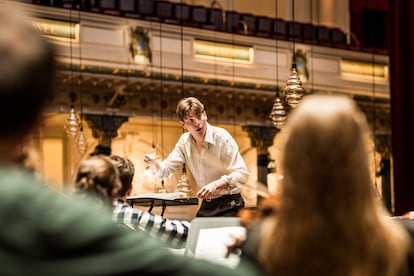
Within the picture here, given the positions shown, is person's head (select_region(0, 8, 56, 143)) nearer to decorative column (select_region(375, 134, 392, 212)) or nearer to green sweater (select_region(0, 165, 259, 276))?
green sweater (select_region(0, 165, 259, 276))

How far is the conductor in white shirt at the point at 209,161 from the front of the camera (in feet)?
18.1

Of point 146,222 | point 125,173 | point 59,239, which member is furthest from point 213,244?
point 59,239

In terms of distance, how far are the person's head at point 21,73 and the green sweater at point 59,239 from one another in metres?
0.07

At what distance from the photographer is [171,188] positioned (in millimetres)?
12945

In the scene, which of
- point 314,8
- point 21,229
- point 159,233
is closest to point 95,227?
point 21,229

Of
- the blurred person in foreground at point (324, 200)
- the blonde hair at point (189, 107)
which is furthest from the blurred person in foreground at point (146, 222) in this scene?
the blonde hair at point (189, 107)

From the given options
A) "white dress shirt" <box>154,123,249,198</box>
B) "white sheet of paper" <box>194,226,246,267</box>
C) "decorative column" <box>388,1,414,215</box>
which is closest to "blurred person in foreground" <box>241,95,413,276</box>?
"white sheet of paper" <box>194,226,246,267</box>

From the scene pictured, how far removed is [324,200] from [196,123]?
12.5ft

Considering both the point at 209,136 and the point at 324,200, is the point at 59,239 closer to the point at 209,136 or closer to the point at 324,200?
the point at 324,200

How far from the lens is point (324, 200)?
5.92 ft

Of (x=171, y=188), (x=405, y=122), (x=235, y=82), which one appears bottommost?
(x=171, y=188)

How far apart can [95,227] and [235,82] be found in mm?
12961

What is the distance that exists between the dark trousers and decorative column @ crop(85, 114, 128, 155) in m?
7.42

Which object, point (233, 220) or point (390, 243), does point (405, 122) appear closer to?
point (233, 220)
